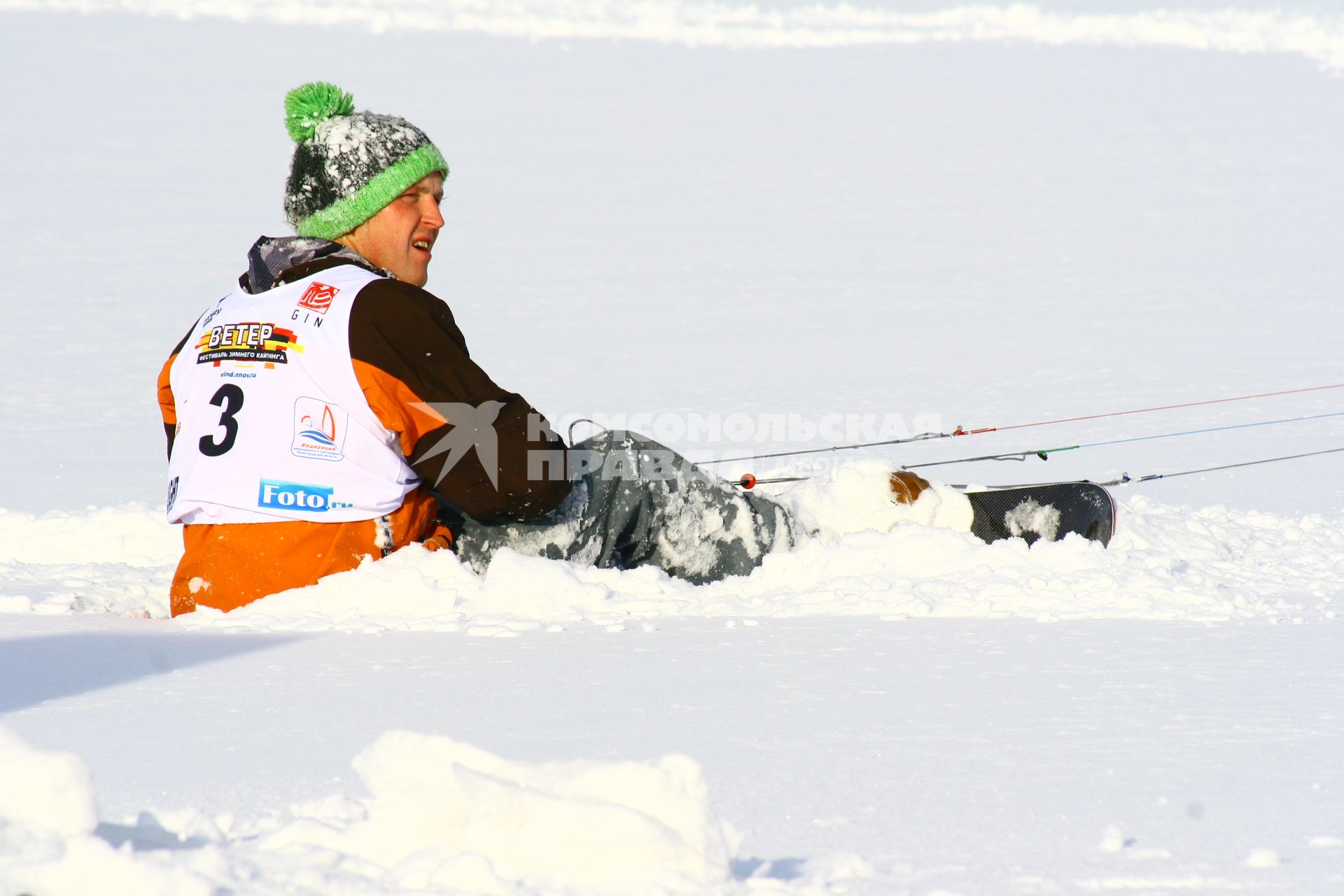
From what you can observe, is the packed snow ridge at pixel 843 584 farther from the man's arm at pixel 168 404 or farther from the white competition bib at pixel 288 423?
the man's arm at pixel 168 404

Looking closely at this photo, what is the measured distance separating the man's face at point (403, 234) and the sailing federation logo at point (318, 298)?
0.37m

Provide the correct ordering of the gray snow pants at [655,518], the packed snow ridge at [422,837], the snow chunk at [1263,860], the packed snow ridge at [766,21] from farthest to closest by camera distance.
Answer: the packed snow ridge at [766,21], the gray snow pants at [655,518], the snow chunk at [1263,860], the packed snow ridge at [422,837]

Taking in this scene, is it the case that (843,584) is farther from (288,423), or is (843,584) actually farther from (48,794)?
(48,794)

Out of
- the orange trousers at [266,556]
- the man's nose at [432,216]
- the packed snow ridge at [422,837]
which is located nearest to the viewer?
the packed snow ridge at [422,837]

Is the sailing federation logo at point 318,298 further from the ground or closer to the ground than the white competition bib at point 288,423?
further from the ground

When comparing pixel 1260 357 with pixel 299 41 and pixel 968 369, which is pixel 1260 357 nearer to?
pixel 968 369

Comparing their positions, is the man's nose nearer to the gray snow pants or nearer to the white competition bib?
the white competition bib

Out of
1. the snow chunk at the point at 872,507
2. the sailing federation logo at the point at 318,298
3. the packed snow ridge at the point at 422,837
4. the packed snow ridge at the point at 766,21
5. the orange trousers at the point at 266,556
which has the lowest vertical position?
the packed snow ridge at the point at 422,837

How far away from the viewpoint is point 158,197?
31.0 ft

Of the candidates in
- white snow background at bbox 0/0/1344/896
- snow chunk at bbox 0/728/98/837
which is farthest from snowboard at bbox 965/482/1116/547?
Answer: snow chunk at bbox 0/728/98/837

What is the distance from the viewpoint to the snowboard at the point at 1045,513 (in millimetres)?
3303

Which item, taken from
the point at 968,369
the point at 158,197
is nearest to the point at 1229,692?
the point at 968,369

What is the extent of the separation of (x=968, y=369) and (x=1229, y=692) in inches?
144

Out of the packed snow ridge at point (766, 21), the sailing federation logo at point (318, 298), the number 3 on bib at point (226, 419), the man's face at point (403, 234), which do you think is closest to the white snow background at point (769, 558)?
the number 3 on bib at point (226, 419)
